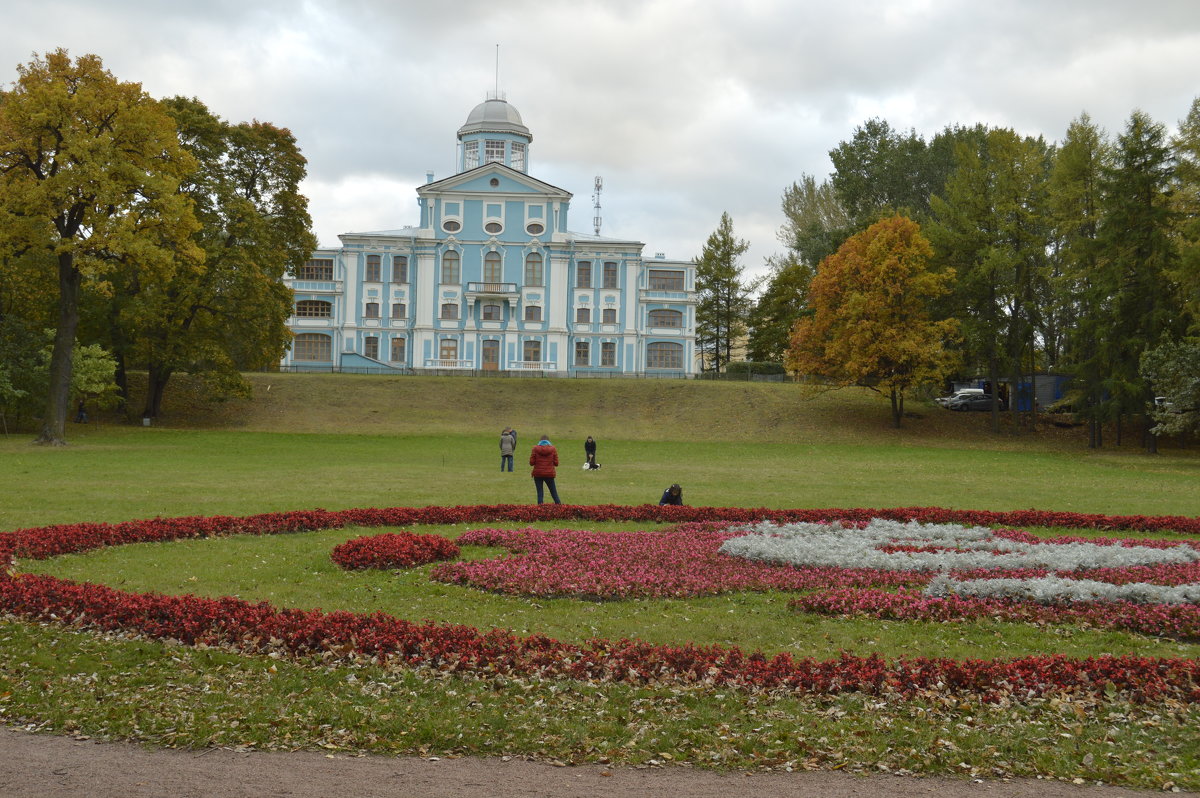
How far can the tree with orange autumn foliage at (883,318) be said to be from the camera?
5066 centimetres

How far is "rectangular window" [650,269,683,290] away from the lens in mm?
76062

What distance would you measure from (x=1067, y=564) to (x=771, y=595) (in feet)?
14.1

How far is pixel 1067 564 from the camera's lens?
516 inches

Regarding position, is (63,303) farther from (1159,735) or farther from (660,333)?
(660,333)

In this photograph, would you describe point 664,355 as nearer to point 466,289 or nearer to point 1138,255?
point 466,289

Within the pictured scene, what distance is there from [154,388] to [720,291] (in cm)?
4277

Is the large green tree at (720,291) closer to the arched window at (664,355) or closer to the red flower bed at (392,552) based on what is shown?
the arched window at (664,355)

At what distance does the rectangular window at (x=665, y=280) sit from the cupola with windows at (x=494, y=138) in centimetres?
1383

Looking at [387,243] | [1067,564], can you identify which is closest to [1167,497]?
[1067,564]

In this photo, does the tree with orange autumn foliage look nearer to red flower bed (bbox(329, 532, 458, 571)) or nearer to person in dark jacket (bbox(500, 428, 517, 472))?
person in dark jacket (bbox(500, 428, 517, 472))

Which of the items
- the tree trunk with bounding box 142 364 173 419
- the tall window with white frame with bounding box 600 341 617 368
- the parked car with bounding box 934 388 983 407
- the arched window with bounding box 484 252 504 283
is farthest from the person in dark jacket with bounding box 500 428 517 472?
the arched window with bounding box 484 252 504 283

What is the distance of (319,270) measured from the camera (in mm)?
74438

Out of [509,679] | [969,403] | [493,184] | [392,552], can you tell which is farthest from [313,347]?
[509,679]

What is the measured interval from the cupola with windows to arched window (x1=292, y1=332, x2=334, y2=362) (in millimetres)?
18032
